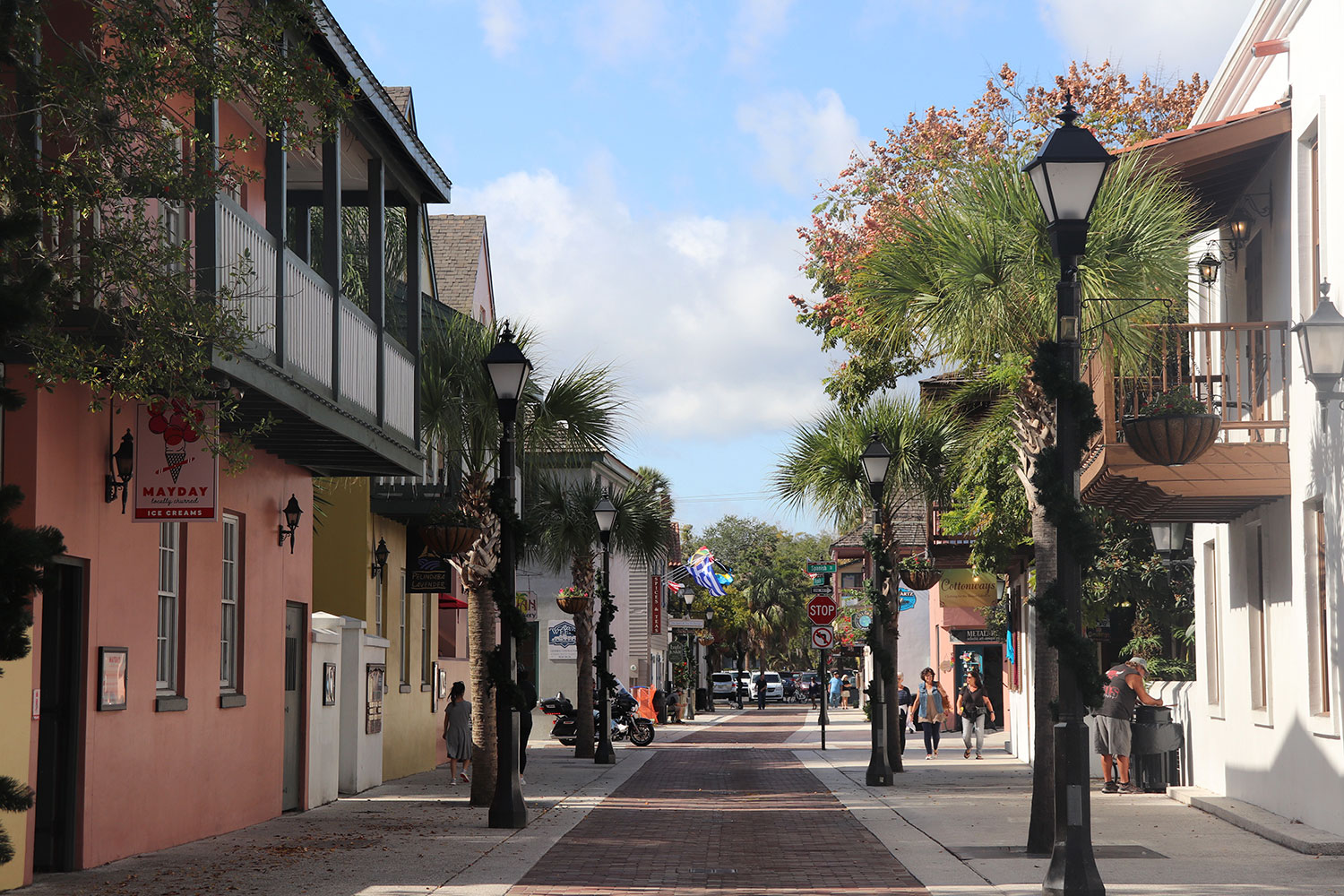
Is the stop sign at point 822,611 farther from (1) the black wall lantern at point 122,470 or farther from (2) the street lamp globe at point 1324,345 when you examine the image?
(1) the black wall lantern at point 122,470

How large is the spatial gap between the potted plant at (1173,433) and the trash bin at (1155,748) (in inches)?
246

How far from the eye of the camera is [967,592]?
36250mm

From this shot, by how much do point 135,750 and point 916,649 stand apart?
145 ft

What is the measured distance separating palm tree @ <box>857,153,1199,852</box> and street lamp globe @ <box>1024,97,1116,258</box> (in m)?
3.73

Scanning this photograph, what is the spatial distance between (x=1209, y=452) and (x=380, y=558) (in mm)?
12831

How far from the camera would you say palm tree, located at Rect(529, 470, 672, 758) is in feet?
100

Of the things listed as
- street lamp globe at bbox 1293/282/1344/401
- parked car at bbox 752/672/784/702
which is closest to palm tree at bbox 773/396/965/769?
street lamp globe at bbox 1293/282/1344/401

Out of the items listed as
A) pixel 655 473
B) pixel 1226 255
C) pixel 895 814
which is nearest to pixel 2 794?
pixel 895 814

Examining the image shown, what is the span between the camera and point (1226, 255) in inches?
687

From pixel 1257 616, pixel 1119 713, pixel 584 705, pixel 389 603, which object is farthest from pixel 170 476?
pixel 584 705

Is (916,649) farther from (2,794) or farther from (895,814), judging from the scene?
(2,794)

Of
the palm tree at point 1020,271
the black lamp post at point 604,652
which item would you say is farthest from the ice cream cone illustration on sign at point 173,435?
the black lamp post at point 604,652

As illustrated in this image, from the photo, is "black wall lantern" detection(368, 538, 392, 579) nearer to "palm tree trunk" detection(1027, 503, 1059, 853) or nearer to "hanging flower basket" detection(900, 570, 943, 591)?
"palm tree trunk" detection(1027, 503, 1059, 853)

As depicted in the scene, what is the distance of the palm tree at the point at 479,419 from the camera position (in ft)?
60.3
